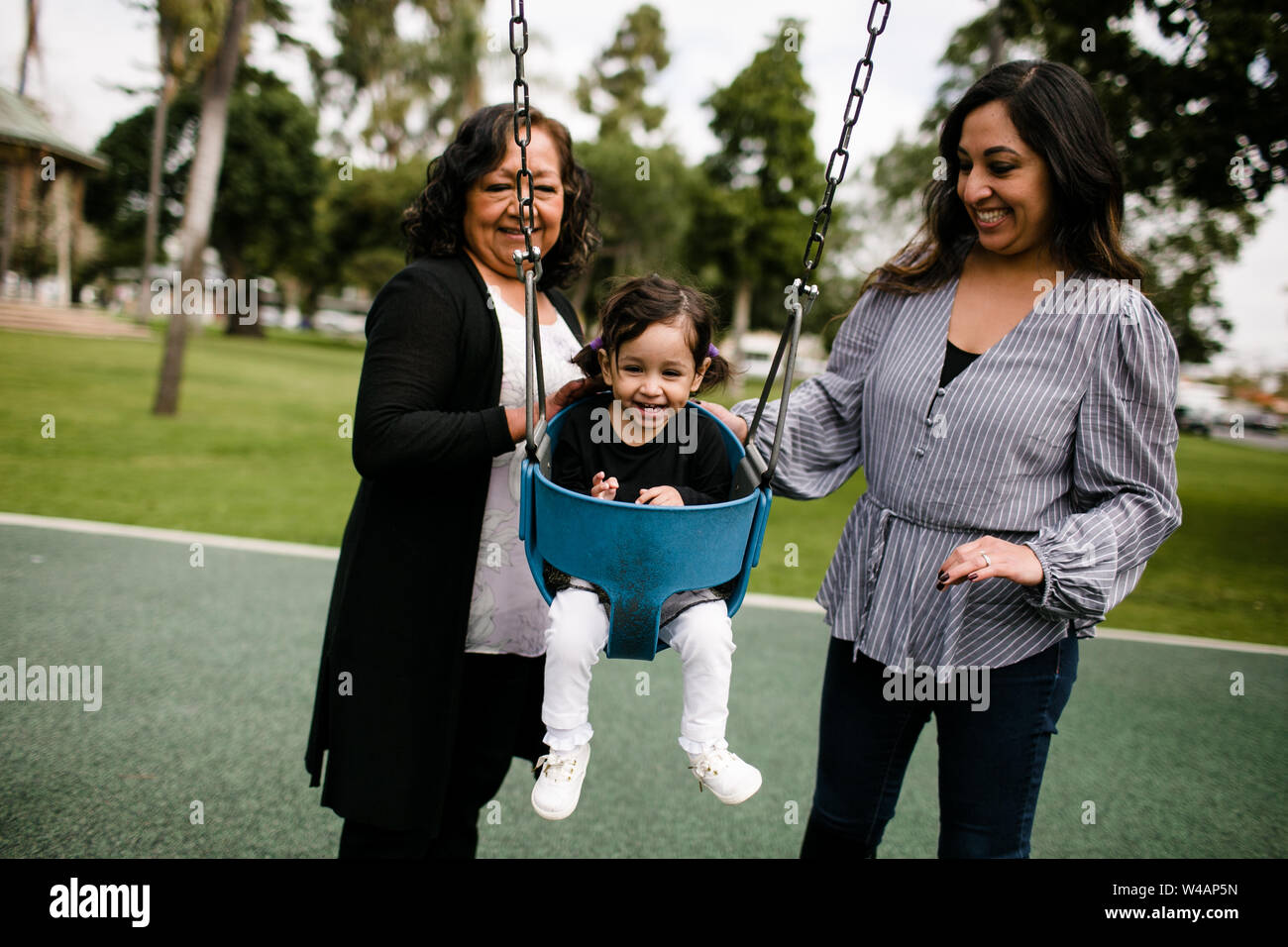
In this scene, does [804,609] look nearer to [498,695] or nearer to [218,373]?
[498,695]

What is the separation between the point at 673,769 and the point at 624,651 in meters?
2.00

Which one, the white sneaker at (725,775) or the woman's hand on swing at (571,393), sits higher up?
the woman's hand on swing at (571,393)

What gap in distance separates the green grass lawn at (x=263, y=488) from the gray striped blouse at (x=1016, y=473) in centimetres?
443

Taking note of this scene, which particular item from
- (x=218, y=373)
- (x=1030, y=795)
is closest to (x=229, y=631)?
(x=1030, y=795)

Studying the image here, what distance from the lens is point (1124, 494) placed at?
1753 millimetres

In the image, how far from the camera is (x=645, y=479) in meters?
1.91

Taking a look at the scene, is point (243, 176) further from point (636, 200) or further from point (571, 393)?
point (571, 393)

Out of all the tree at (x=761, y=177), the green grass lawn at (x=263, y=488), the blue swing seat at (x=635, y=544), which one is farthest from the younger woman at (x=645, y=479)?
the tree at (x=761, y=177)

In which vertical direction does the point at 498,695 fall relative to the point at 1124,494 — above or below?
below

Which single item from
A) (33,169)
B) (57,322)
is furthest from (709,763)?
(57,322)

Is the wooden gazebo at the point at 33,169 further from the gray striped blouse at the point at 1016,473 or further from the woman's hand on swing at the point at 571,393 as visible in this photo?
the gray striped blouse at the point at 1016,473

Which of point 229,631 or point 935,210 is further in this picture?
point 229,631

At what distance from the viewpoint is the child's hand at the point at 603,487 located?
1762 mm
